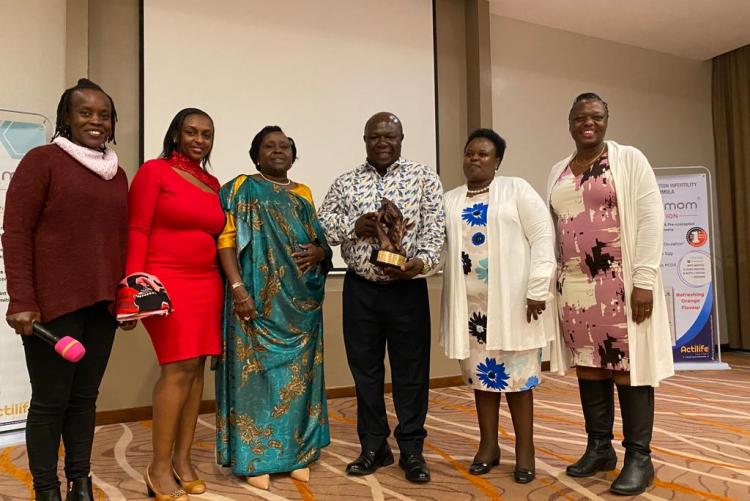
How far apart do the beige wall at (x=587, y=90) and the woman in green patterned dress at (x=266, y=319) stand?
3316 mm

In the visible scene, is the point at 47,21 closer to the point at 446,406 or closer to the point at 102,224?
the point at 102,224

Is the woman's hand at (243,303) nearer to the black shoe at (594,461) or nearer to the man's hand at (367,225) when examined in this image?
the man's hand at (367,225)

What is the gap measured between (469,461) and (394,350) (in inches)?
26.6

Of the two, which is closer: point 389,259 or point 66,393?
point 66,393

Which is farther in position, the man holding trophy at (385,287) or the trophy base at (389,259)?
the man holding trophy at (385,287)

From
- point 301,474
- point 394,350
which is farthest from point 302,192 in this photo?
point 301,474

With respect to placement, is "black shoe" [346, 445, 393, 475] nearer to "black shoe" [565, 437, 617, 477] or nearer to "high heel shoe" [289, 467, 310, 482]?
"high heel shoe" [289, 467, 310, 482]

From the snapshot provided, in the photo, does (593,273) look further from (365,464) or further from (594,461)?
(365,464)

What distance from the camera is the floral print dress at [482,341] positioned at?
7.43ft

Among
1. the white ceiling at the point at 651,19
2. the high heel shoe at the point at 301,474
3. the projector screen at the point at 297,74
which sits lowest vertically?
the high heel shoe at the point at 301,474

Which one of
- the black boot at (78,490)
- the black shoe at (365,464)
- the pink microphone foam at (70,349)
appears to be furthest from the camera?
the black shoe at (365,464)

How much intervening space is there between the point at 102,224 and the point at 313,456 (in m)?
1.33

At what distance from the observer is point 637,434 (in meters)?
2.21

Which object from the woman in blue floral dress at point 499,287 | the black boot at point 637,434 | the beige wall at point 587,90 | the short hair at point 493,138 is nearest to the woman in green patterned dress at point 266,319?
the woman in blue floral dress at point 499,287
